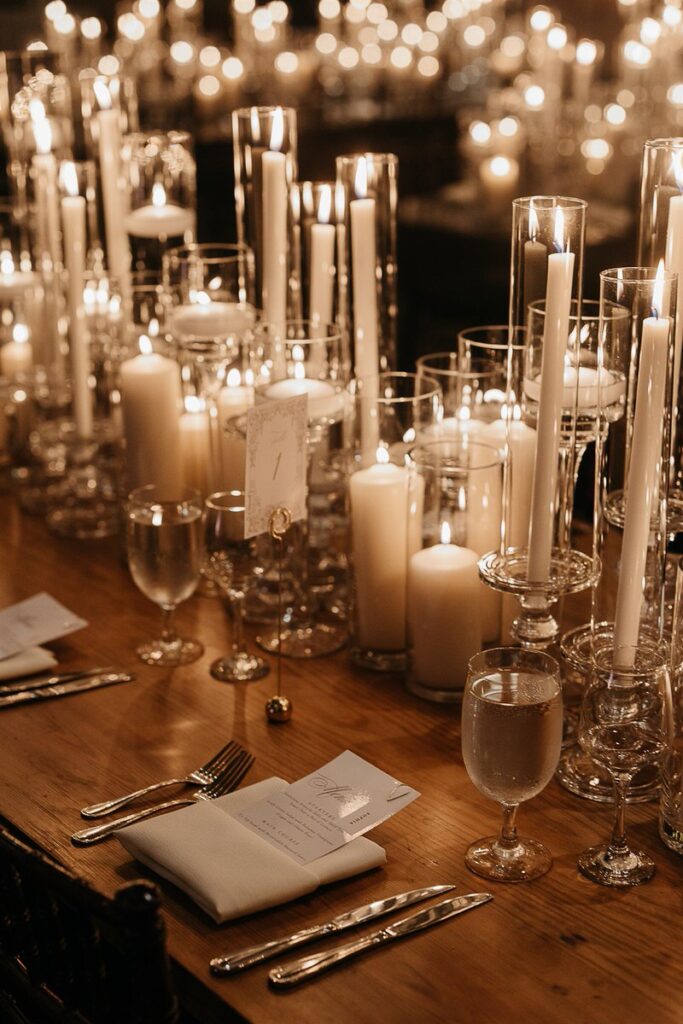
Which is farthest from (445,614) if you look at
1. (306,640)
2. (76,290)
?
(76,290)

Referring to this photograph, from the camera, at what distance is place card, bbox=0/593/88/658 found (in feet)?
6.12

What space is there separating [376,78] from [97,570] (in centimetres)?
598

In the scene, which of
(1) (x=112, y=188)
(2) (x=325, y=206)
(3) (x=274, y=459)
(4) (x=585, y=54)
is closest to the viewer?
(3) (x=274, y=459)

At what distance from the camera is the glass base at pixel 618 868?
135 centimetres

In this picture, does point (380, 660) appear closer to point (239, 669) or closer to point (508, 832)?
point (239, 669)

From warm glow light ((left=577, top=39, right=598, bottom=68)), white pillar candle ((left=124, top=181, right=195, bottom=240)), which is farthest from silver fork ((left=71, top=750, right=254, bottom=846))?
warm glow light ((left=577, top=39, right=598, bottom=68))

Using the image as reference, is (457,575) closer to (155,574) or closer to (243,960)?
(155,574)

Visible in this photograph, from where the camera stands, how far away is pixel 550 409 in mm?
1438

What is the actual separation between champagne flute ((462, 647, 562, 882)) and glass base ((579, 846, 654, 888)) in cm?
4

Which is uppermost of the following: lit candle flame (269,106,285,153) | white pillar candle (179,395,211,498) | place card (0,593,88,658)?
lit candle flame (269,106,285,153)

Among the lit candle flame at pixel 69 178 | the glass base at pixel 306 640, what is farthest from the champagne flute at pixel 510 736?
the lit candle flame at pixel 69 178

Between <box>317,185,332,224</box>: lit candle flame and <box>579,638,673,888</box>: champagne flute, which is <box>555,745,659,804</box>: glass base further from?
<box>317,185,332,224</box>: lit candle flame

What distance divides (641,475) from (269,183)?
2.77 feet

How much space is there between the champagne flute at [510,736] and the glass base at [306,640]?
53 centimetres
